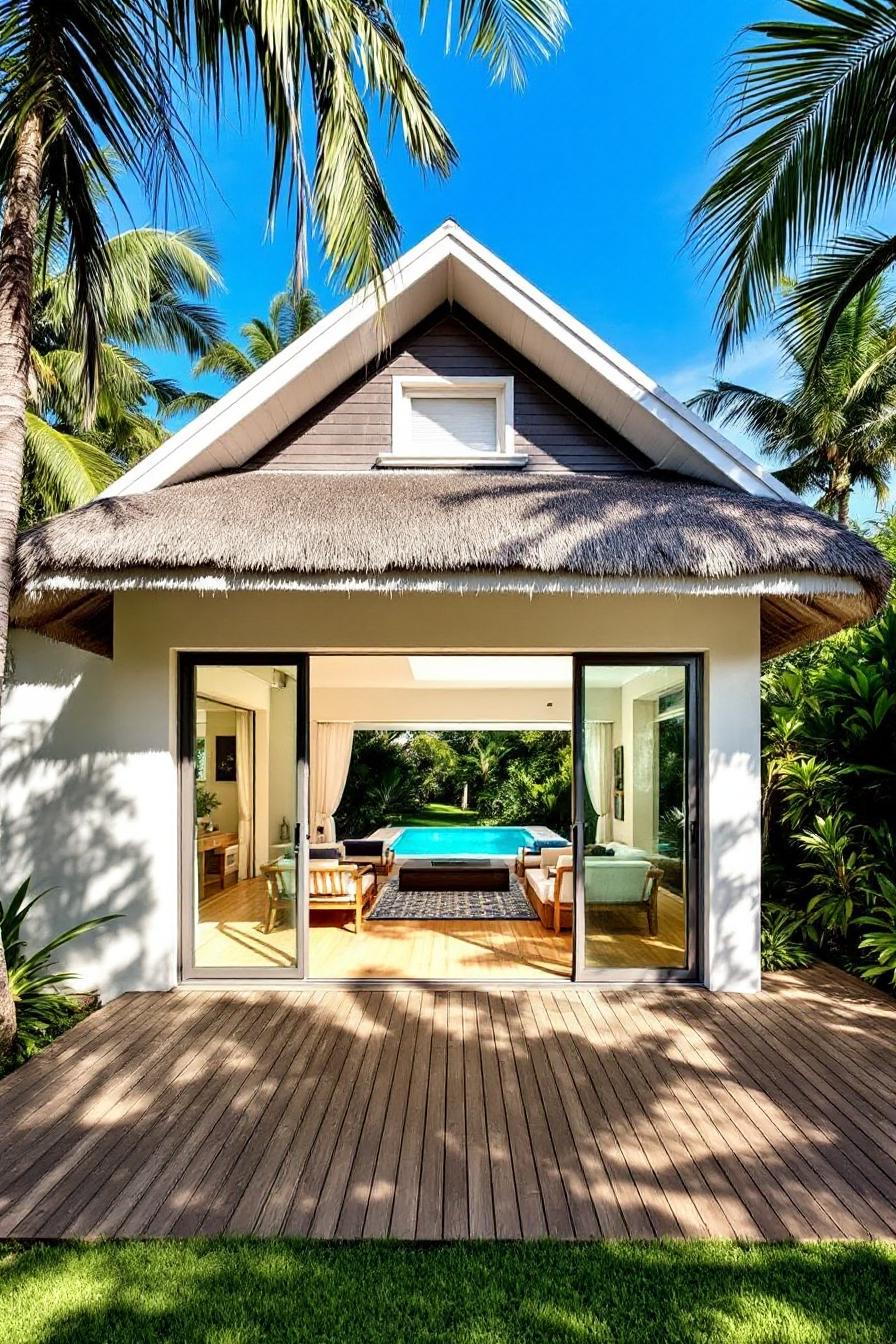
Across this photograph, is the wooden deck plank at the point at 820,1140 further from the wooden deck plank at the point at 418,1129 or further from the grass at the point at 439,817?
the grass at the point at 439,817

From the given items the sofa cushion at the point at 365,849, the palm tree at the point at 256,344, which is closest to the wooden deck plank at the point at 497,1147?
the sofa cushion at the point at 365,849

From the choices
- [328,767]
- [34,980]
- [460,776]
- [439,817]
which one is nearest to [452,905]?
[34,980]

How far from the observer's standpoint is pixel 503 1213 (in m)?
3.28

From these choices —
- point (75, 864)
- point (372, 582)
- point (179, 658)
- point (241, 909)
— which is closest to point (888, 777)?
point (372, 582)

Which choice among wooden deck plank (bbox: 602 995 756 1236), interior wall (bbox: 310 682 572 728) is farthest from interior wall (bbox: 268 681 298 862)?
interior wall (bbox: 310 682 572 728)

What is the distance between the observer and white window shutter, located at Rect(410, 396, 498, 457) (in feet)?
24.6

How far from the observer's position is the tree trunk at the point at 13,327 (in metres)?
4.92

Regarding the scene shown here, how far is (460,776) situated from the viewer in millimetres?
25266

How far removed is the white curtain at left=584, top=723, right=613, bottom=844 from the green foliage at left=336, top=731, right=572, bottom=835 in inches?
524

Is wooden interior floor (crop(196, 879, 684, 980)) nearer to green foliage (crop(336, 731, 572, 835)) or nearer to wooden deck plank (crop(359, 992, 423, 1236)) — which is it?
wooden deck plank (crop(359, 992, 423, 1236))

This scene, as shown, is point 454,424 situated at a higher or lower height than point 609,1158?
higher

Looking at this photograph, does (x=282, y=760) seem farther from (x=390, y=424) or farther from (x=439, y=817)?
(x=439, y=817)

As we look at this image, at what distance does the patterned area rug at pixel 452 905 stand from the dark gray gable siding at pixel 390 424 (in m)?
5.67

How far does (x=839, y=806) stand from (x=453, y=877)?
598cm
